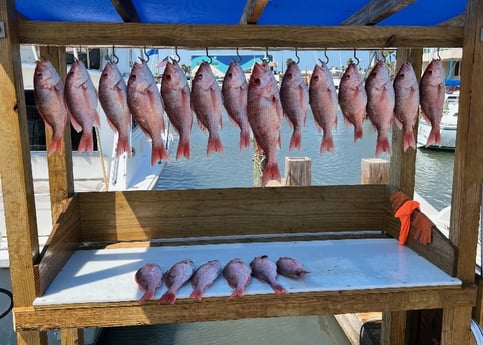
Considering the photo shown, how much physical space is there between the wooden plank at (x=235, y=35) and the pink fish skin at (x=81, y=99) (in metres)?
0.19

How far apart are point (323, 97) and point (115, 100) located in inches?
41.6

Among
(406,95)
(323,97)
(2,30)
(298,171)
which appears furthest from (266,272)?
(298,171)

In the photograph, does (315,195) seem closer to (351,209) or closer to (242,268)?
(351,209)

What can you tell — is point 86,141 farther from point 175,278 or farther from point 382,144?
point 382,144

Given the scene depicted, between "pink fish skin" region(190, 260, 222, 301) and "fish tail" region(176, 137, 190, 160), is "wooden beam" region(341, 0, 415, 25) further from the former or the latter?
"pink fish skin" region(190, 260, 222, 301)

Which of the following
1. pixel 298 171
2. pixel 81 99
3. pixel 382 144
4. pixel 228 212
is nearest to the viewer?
pixel 81 99

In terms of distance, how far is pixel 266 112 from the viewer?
2.28 metres

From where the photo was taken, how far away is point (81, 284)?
2299 mm

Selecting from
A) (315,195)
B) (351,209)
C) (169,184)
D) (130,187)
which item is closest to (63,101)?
(315,195)

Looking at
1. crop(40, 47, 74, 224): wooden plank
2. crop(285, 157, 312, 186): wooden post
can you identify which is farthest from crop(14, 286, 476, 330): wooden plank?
crop(285, 157, 312, 186): wooden post

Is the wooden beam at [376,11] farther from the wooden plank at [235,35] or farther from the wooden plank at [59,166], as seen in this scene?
the wooden plank at [59,166]

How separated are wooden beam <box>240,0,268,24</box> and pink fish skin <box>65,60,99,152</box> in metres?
0.87

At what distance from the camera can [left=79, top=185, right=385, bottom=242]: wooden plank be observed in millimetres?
3068

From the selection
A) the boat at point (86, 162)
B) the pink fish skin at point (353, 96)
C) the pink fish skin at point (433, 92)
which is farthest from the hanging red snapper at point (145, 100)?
the boat at point (86, 162)
